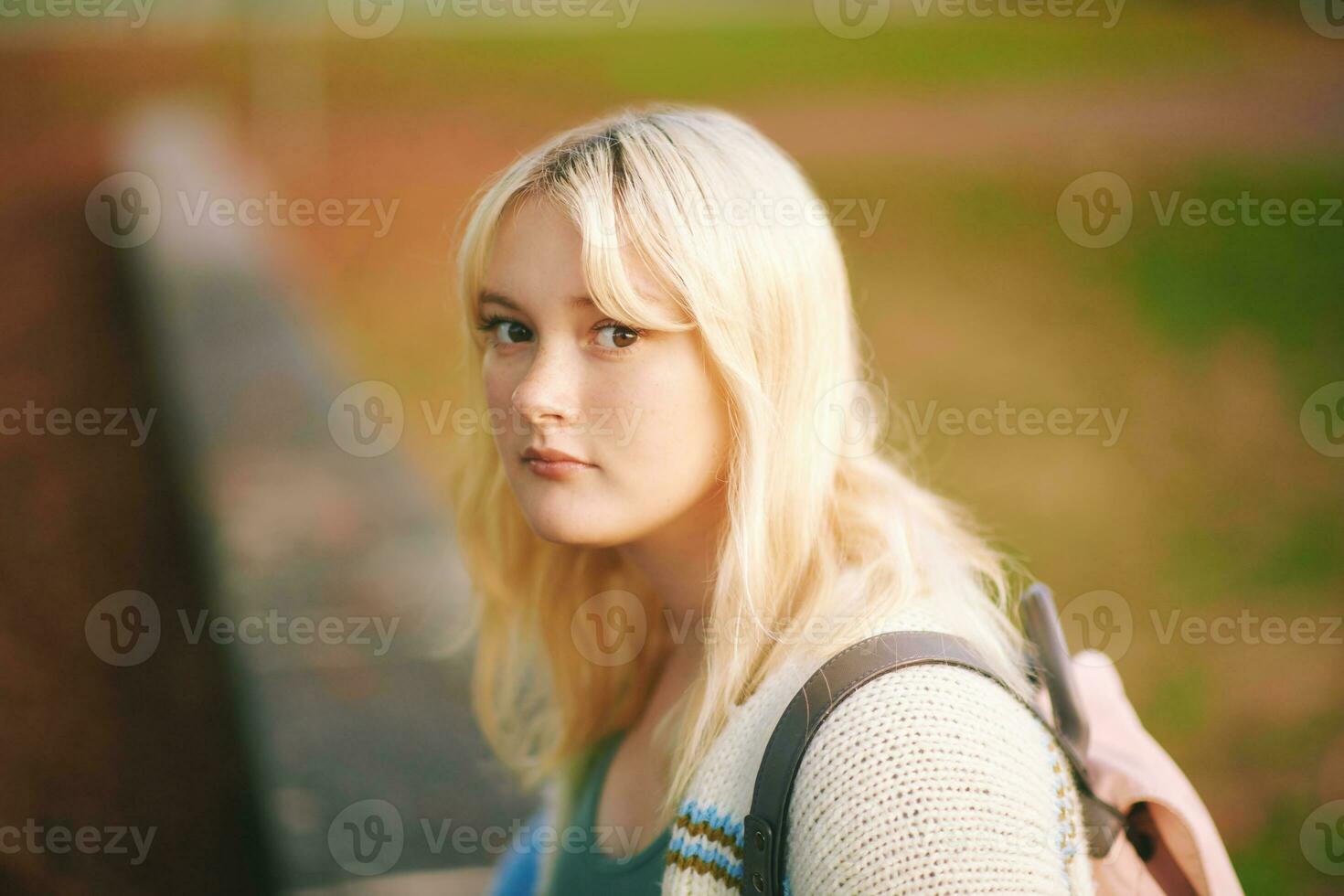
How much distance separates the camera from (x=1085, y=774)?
145 cm

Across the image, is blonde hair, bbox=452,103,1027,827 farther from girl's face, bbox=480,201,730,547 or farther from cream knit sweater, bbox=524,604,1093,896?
cream knit sweater, bbox=524,604,1093,896

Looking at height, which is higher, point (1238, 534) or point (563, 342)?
point (563, 342)

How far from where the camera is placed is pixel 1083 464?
5492 millimetres

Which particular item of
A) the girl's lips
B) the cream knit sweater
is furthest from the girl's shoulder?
the girl's lips

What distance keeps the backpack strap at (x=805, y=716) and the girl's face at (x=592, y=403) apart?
1.42 ft

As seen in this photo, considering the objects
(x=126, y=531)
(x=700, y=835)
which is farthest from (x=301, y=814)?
(x=700, y=835)

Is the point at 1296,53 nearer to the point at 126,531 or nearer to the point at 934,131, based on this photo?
the point at 934,131

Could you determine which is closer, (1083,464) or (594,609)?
(594,609)

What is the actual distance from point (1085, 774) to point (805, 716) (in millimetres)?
492

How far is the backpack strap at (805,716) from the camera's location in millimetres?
1233

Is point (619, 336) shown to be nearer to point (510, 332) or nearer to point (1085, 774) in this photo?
point (510, 332)

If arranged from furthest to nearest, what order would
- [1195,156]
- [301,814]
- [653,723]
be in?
[1195,156] → [301,814] → [653,723]

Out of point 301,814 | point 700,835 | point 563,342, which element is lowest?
point 301,814

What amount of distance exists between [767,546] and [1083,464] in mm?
4419
